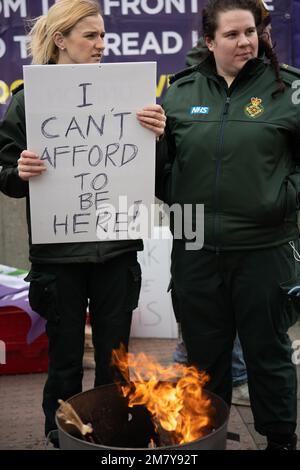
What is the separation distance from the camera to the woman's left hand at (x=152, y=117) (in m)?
2.72

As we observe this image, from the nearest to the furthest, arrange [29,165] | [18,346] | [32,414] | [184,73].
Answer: [29,165], [184,73], [32,414], [18,346]

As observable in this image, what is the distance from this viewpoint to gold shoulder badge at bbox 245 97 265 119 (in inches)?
109

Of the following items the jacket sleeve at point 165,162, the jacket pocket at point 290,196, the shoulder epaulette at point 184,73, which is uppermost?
the shoulder epaulette at point 184,73

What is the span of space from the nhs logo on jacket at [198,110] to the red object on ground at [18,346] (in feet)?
7.10

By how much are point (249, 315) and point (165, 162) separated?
783mm

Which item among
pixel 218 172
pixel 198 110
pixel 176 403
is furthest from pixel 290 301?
pixel 198 110

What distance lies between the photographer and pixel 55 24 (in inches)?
112

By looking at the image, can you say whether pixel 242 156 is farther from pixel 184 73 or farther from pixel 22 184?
pixel 22 184

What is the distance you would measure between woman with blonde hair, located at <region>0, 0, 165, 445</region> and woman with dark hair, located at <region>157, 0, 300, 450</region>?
248 mm

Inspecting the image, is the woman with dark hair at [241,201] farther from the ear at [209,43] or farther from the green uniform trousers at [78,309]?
the green uniform trousers at [78,309]

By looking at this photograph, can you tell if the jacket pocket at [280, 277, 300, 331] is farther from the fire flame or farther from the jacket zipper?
the fire flame

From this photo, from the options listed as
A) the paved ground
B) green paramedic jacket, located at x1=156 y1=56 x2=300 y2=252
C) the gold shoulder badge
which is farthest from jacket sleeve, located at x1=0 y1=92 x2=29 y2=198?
the paved ground

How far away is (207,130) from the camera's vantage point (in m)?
2.81

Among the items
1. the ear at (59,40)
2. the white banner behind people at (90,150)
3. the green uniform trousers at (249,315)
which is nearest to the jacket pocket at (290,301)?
the green uniform trousers at (249,315)
